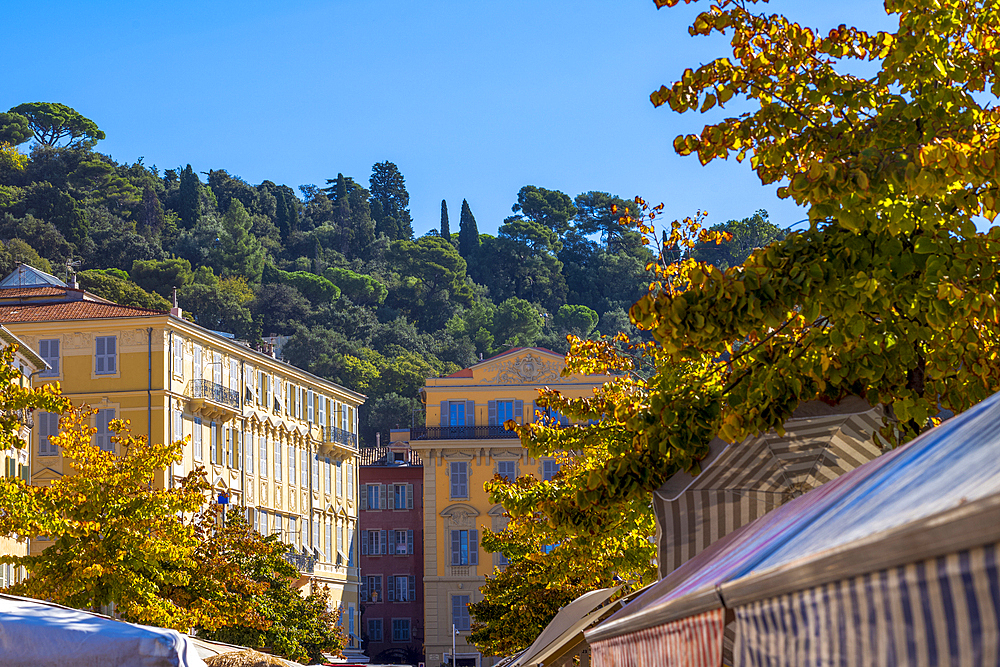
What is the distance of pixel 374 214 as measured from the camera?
6417 inches

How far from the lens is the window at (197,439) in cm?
5516

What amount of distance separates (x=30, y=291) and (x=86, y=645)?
183 ft

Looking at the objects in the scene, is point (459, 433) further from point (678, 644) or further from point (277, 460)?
point (678, 644)

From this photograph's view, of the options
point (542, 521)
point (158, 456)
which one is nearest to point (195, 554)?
point (158, 456)

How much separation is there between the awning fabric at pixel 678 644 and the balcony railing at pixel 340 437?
6399 cm

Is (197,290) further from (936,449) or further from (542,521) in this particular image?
(936,449)

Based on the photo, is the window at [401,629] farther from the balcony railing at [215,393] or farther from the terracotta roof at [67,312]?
the terracotta roof at [67,312]

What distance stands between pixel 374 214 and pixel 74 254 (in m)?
59.1

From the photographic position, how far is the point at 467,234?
153750mm

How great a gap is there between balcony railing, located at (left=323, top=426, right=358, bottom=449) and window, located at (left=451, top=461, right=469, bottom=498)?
6321 millimetres

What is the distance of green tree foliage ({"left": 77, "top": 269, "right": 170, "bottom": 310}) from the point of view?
97.8 m

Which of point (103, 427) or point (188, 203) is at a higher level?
point (188, 203)

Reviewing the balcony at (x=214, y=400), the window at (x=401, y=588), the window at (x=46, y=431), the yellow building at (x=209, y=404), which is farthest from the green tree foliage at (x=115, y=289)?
the window at (x=46, y=431)

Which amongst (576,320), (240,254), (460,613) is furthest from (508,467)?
(240,254)
